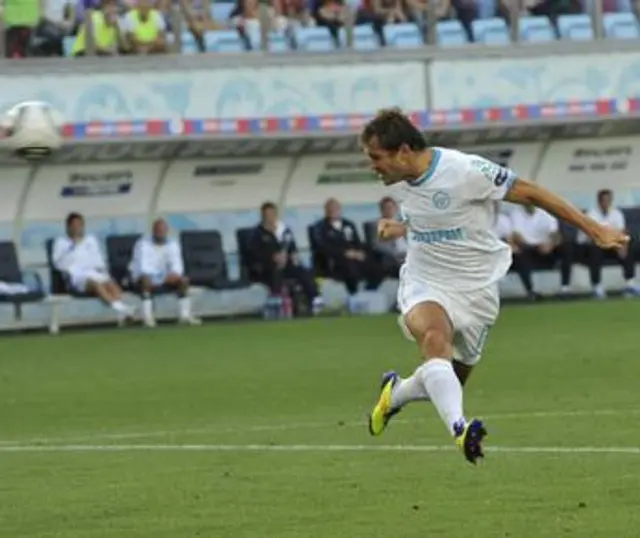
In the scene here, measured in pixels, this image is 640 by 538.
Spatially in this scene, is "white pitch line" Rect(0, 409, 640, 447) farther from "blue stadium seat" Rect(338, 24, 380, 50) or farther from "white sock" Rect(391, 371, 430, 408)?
"blue stadium seat" Rect(338, 24, 380, 50)

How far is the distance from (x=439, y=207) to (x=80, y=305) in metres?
19.6

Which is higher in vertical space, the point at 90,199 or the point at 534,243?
the point at 90,199

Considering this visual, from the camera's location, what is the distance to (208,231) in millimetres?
31219

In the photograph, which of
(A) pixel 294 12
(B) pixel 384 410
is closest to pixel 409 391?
(B) pixel 384 410

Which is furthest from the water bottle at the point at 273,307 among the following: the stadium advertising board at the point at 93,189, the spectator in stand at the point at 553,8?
the spectator in stand at the point at 553,8

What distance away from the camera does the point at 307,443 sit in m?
14.3

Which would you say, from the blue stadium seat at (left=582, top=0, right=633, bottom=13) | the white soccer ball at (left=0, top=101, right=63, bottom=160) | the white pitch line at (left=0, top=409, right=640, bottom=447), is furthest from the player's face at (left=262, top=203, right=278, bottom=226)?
the white pitch line at (left=0, top=409, right=640, bottom=447)

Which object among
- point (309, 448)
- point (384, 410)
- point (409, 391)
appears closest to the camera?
point (409, 391)

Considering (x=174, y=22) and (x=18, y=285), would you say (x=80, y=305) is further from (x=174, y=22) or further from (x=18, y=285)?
(x=174, y=22)

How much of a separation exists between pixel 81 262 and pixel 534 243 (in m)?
6.93

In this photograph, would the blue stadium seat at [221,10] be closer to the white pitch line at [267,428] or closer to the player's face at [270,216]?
the player's face at [270,216]

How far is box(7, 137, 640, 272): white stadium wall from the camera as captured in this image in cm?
3083

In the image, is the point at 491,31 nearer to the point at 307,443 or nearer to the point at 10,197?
the point at 10,197

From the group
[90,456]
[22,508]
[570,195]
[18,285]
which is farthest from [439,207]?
[570,195]
